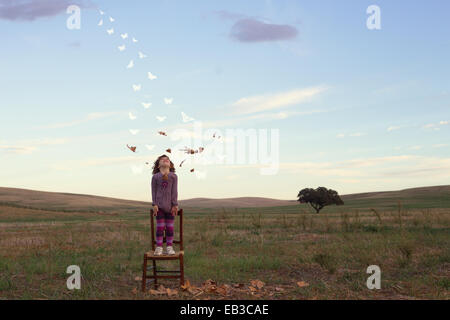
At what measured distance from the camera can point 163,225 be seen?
10055 millimetres

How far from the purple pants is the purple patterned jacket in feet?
0.54

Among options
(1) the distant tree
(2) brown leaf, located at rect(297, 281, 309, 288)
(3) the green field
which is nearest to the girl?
(3) the green field

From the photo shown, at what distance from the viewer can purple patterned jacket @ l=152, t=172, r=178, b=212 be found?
992cm

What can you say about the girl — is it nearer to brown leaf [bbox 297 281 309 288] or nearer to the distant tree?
brown leaf [bbox 297 281 309 288]

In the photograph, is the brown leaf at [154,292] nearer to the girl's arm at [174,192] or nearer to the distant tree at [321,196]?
the girl's arm at [174,192]

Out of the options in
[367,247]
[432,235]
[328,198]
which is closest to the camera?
[367,247]

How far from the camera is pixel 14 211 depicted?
4803 centimetres

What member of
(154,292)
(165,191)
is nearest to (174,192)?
(165,191)

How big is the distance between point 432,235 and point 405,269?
7894 mm

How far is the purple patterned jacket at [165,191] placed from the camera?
32.6 feet
